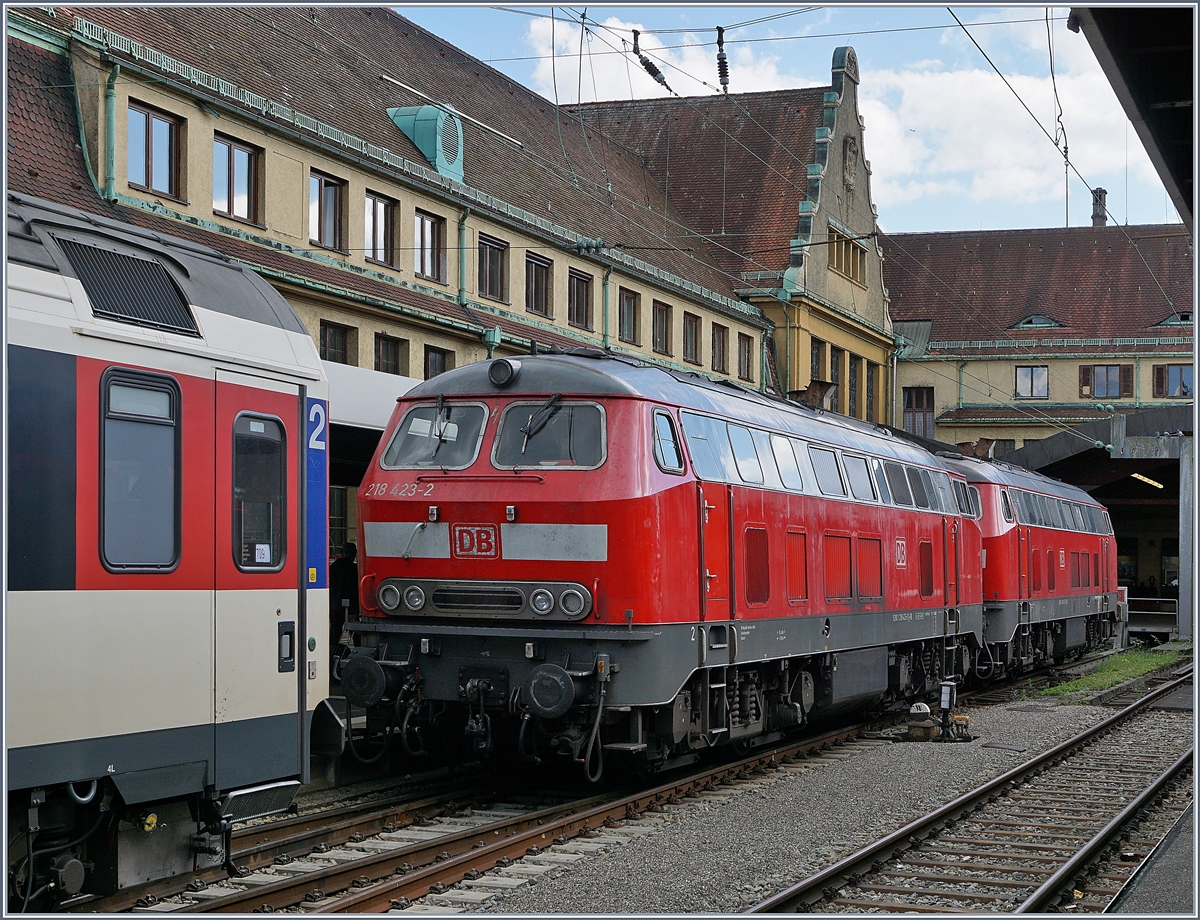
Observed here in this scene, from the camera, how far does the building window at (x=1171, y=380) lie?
175 ft

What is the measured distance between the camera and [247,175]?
20250 mm

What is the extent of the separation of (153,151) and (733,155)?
1136 inches

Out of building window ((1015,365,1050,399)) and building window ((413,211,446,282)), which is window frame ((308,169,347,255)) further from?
building window ((1015,365,1050,399))

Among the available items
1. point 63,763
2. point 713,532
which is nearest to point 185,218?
point 713,532

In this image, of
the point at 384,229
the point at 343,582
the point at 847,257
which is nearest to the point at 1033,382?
→ the point at 847,257

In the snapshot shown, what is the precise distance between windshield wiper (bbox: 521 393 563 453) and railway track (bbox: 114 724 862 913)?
3.07 metres

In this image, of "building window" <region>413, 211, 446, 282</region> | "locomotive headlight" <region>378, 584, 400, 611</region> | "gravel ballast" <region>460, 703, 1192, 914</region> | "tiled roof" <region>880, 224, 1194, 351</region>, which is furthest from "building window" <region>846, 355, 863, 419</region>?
"locomotive headlight" <region>378, 584, 400, 611</region>

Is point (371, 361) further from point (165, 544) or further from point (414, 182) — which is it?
point (165, 544)

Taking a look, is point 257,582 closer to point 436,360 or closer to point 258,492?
point 258,492

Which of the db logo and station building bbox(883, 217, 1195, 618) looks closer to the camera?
the db logo

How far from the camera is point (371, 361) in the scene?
72.7ft

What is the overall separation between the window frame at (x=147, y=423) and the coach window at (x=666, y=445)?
483 centimetres

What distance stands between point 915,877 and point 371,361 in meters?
14.7

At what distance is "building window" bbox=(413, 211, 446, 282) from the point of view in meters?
24.0
